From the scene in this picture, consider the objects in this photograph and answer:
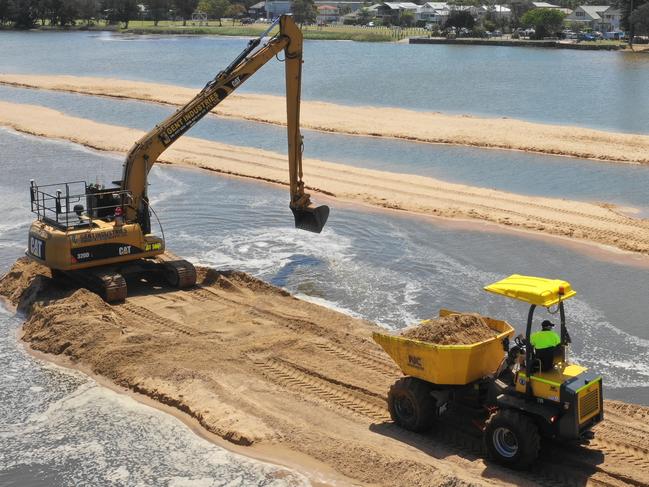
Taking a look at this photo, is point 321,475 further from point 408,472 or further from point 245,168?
point 245,168

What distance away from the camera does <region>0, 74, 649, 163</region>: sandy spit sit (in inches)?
1414

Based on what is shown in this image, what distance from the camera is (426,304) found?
1923 cm

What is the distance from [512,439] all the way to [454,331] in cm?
178

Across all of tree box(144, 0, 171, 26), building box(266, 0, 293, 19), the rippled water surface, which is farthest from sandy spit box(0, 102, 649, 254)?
building box(266, 0, 293, 19)

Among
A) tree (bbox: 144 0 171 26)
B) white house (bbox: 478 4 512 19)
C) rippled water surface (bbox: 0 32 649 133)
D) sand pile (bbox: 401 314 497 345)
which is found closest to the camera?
sand pile (bbox: 401 314 497 345)

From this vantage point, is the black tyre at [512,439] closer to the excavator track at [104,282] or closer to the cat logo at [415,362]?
the cat logo at [415,362]

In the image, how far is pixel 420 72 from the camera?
7038 cm

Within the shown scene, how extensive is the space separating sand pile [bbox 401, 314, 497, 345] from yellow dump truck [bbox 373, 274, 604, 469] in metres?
0.22

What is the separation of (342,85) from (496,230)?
36.6m

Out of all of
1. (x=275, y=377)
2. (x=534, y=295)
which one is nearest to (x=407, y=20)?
(x=275, y=377)

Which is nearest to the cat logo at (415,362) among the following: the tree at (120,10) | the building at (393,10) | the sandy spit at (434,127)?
the sandy spit at (434,127)

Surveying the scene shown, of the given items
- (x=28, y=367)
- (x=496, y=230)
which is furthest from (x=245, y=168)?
(x=28, y=367)

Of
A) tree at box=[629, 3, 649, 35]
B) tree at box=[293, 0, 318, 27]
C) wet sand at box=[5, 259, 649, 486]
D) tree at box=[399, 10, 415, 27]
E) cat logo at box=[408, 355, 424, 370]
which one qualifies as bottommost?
wet sand at box=[5, 259, 649, 486]

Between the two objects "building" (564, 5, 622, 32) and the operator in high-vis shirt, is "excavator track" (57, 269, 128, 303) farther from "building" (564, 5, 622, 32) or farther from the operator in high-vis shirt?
"building" (564, 5, 622, 32)
